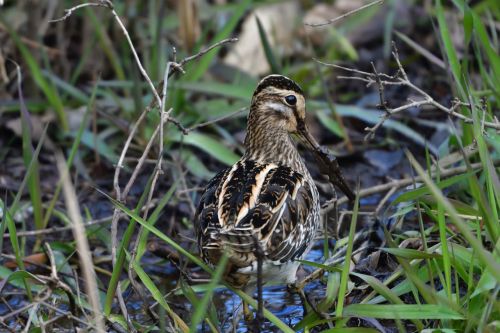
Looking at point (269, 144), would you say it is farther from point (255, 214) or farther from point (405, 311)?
point (405, 311)

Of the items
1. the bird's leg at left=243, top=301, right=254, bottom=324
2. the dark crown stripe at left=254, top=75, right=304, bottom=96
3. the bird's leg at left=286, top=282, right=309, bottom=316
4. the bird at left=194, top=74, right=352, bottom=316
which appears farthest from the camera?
the dark crown stripe at left=254, top=75, right=304, bottom=96

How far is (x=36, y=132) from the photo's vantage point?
21.8 feet

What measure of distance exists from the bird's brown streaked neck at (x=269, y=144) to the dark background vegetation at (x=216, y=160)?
36 centimetres

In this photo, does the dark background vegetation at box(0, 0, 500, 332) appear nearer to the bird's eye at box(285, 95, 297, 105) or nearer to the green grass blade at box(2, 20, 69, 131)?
the green grass blade at box(2, 20, 69, 131)

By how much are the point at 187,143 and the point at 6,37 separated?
1.77 m

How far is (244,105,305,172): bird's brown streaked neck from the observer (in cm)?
512

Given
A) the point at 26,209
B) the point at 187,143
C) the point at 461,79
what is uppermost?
the point at 461,79

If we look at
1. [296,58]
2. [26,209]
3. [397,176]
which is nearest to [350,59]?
[296,58]

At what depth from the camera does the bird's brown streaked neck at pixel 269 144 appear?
16.8ft

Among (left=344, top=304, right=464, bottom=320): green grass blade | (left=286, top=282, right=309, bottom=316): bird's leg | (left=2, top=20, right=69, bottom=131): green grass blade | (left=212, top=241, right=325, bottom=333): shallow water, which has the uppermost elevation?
(left=2, top=20, right=69, bottom=131): green grass blade

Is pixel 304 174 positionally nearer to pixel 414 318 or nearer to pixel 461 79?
pixel 461 79

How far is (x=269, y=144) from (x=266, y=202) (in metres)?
0.87

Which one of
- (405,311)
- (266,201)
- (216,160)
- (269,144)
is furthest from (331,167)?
(216,160)

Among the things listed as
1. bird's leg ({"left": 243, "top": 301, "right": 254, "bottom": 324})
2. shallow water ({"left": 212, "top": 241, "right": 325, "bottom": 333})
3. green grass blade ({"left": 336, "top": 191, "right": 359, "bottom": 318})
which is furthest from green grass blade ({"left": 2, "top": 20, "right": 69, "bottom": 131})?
green grass blade ({"left": 336, "top": 191, "right": 359, "bottom": 318})
